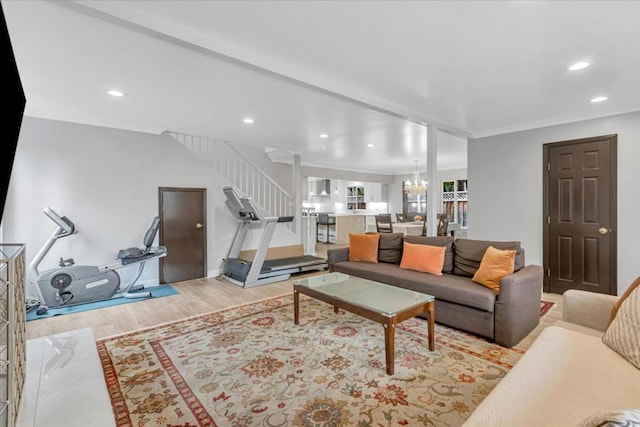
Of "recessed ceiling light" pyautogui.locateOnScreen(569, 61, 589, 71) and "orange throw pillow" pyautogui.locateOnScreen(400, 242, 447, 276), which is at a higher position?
"recessed ceiling light" pyautogui.locateOnScreen(569, 61, 589, 71)

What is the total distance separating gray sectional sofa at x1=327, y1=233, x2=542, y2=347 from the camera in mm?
2629

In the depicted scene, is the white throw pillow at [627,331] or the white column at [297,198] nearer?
the white throw pillow at [627,331]

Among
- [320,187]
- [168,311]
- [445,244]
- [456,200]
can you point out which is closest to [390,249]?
[445,244]

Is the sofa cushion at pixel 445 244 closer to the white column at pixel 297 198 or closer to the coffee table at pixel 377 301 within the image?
the coffee table at pixel 377 301

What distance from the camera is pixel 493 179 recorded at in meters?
4.91

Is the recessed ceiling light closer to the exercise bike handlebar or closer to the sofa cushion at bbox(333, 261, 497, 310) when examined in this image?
the sofa cushion at bbox(333, 261, 497, 310)

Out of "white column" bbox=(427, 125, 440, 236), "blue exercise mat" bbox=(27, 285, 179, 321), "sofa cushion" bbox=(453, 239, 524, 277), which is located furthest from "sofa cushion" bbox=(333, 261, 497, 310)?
"blue exercise mat" bbox=(27, 285, 179, 321)

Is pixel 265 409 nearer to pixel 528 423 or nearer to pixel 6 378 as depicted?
pixel 6 378

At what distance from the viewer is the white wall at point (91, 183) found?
12.9 ft

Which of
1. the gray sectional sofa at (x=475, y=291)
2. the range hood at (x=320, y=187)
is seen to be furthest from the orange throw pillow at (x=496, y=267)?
the range hood at (x=320, y=187)

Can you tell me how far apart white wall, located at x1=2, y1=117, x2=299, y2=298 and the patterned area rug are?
2140mm

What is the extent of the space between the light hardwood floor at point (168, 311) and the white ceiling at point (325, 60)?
245 cm

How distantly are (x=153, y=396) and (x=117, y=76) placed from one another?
277cm

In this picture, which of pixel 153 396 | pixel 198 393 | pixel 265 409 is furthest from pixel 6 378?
pixel 265 409
